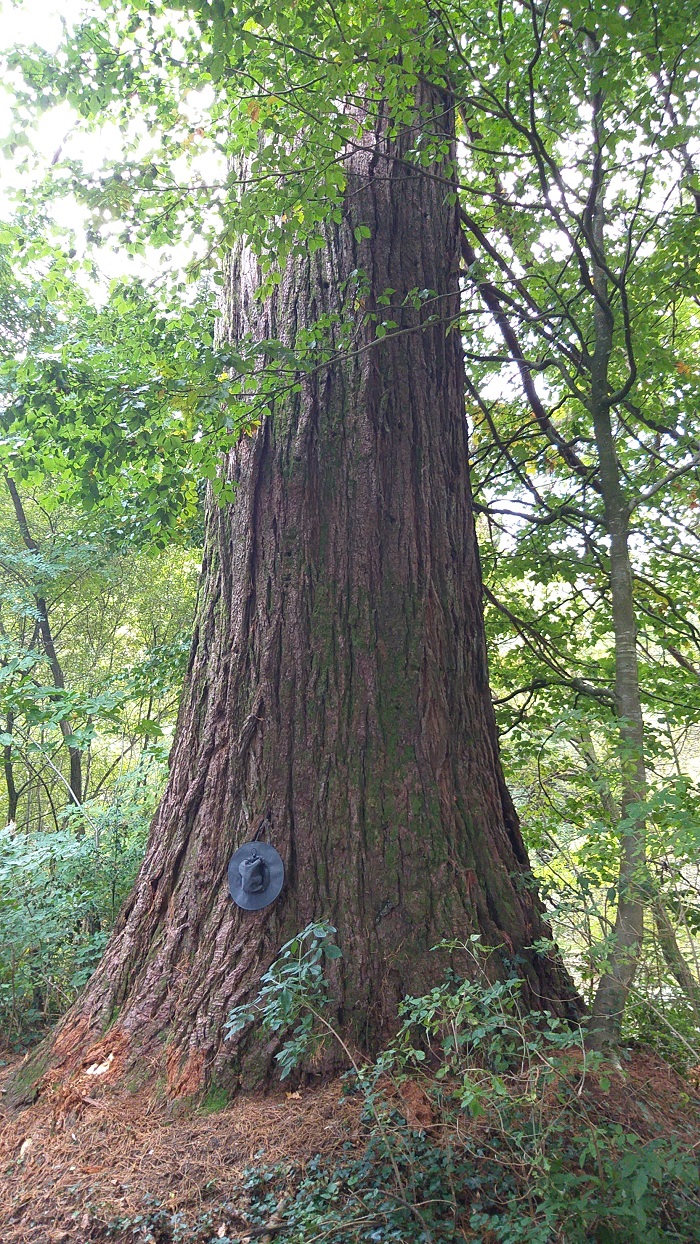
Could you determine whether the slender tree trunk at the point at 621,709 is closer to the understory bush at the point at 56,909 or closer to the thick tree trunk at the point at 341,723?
the thick tree trunk at the point at 341,723

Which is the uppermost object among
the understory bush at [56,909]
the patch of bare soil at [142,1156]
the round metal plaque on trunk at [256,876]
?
the round metal plaque on trunk at [256,876]

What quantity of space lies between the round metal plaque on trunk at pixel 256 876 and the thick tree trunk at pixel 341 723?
0.04 meters

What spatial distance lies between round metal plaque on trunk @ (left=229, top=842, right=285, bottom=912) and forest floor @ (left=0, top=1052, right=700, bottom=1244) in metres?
0.65

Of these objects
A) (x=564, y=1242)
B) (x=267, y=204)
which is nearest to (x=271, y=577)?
(x=267, y=204)

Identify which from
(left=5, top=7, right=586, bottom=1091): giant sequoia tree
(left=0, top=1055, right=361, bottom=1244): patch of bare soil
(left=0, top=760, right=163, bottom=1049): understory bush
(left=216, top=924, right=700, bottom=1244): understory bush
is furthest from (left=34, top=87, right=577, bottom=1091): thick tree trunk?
(left=0, top=760, right=163, bottom=1049): understory bush

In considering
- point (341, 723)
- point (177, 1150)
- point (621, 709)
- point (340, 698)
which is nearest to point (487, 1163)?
point (177, 1150)

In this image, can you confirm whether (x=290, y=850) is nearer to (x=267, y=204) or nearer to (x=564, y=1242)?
(x=564, y=1242)

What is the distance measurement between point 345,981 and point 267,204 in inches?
130

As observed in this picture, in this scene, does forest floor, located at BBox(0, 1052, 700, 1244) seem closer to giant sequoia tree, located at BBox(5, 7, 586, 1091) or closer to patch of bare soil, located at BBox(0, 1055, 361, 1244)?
patch of bare soil, located at BBox(0, 1055, 361, 1244)

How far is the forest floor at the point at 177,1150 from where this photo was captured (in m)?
2.05

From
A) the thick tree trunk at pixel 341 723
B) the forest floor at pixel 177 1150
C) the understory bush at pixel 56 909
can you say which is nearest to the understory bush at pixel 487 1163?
the forest floor at pixel 177 1150

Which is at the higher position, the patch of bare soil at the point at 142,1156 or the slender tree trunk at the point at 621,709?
the slender tree trunk at the point at 621,709

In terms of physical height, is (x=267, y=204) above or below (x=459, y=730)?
above

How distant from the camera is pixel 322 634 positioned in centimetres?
311
